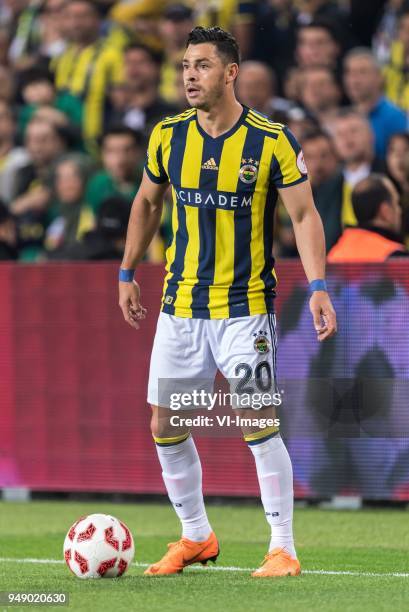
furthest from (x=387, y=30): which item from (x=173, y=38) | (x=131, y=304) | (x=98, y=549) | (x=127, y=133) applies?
(x=98, y=549)

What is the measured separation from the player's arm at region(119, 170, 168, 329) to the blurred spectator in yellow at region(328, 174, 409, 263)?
3.06 meters

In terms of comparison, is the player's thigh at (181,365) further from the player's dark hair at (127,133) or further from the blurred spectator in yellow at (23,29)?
the blurred spectator in yellow at (23,29)

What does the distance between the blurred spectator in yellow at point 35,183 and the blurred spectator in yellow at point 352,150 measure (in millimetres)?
3037

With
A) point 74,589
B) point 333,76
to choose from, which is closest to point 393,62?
point 333,76

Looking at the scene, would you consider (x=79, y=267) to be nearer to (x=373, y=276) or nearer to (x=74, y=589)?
(x=373, y=276)

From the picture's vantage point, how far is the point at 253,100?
1231 centimetres

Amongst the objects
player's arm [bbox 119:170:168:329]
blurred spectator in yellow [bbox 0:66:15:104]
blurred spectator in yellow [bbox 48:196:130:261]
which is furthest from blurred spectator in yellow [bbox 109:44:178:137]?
player's arm [bbox 119:170:168:329]

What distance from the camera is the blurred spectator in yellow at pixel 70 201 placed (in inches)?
486

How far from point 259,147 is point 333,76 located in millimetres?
6336

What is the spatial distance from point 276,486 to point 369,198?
369cm

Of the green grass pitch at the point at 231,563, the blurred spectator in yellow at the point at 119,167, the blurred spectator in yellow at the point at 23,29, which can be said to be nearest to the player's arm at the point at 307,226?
the green grass pitch at the point at 231,563

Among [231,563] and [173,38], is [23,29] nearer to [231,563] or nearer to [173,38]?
[173,38]

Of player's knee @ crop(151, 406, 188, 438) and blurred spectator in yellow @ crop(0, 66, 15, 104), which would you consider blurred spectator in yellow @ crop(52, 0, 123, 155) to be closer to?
blurred spectator in yellow @ crop(0, 66, 15, 104)

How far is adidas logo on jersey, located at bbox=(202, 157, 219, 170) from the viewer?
6148 millimetres
